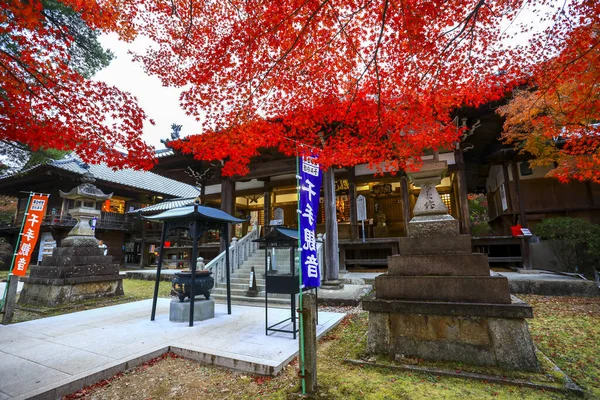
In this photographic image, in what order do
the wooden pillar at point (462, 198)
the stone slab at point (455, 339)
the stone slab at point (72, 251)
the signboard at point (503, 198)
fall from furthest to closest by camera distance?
the signboard at point (503, 198) < the wooden pillar at point (462, 198) < the stone slab at point (72, 251) < the stone slab at point (455, 339)

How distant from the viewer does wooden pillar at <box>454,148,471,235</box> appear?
10297 mm

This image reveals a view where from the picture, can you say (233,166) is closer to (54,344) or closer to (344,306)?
(344,306)

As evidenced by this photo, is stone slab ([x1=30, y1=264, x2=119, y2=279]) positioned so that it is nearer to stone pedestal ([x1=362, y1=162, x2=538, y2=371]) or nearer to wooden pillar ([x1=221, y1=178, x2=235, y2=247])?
wooden pillar ([x1=221, y1=178, x2=235, y2=247])

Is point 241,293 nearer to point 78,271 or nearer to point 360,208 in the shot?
point 78,271

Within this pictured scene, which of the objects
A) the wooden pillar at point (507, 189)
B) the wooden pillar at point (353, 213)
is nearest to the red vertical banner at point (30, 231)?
the wooden pillar at point (353, 213)

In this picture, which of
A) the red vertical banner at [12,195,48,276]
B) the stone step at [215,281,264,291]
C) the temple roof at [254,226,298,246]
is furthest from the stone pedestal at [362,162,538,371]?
the red vertical banner at [12,195,48,276]

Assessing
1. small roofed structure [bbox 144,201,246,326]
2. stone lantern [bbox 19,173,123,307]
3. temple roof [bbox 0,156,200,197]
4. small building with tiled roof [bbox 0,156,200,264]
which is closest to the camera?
small roofed structure [bbox 144,201,246,326]

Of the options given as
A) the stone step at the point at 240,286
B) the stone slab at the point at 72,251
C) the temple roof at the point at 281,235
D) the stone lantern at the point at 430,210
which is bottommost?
the stone step at the point at 240,286

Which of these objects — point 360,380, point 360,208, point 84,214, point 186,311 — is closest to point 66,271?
point 84,214

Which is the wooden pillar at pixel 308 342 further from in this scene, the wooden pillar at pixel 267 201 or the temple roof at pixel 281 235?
the wooden pillar at pixel 267 201

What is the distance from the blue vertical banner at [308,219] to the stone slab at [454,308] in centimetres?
112

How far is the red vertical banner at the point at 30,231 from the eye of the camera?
709 centimetres

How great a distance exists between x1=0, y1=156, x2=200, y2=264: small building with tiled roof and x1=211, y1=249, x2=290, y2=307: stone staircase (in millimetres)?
13218

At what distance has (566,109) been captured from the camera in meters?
8.32
